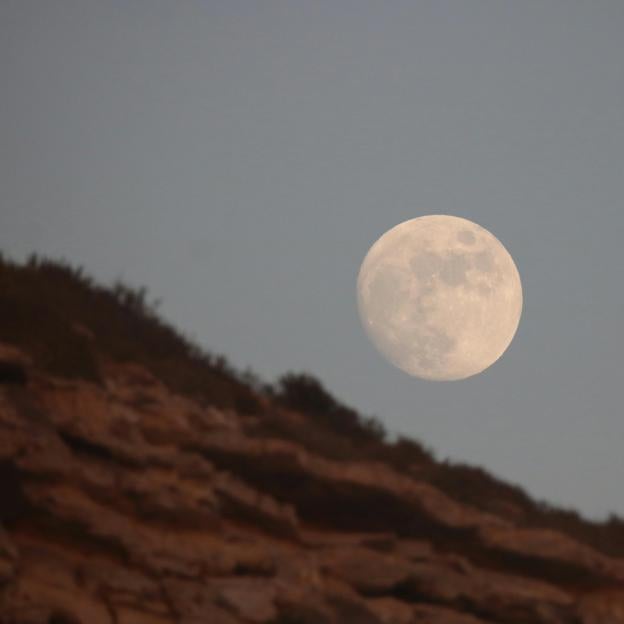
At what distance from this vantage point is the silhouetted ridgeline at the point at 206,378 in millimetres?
17469

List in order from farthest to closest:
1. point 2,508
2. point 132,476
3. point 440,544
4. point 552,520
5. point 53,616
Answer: point 552,520 < point 440,544 < point 132,476 < point 2,508 < point 53,616

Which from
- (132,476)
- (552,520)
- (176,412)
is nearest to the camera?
(132,476)

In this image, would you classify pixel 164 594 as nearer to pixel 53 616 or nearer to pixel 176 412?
pixel 53 616

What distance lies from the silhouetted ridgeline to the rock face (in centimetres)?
64

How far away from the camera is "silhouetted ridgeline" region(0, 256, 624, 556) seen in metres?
17.5

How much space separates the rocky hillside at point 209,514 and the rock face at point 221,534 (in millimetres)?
25

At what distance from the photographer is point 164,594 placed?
48.8ft

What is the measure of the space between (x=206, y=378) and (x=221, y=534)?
176 inches

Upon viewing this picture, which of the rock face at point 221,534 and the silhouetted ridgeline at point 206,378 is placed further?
the silhouetted ridgeline at point 206,378

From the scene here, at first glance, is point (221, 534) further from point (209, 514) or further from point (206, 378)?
point (206, 378)

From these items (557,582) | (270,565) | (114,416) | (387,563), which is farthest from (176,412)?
(557,582)

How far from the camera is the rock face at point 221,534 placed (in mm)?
14609

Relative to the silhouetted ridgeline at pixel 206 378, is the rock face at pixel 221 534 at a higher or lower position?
lower

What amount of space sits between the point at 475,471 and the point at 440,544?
163 inches
